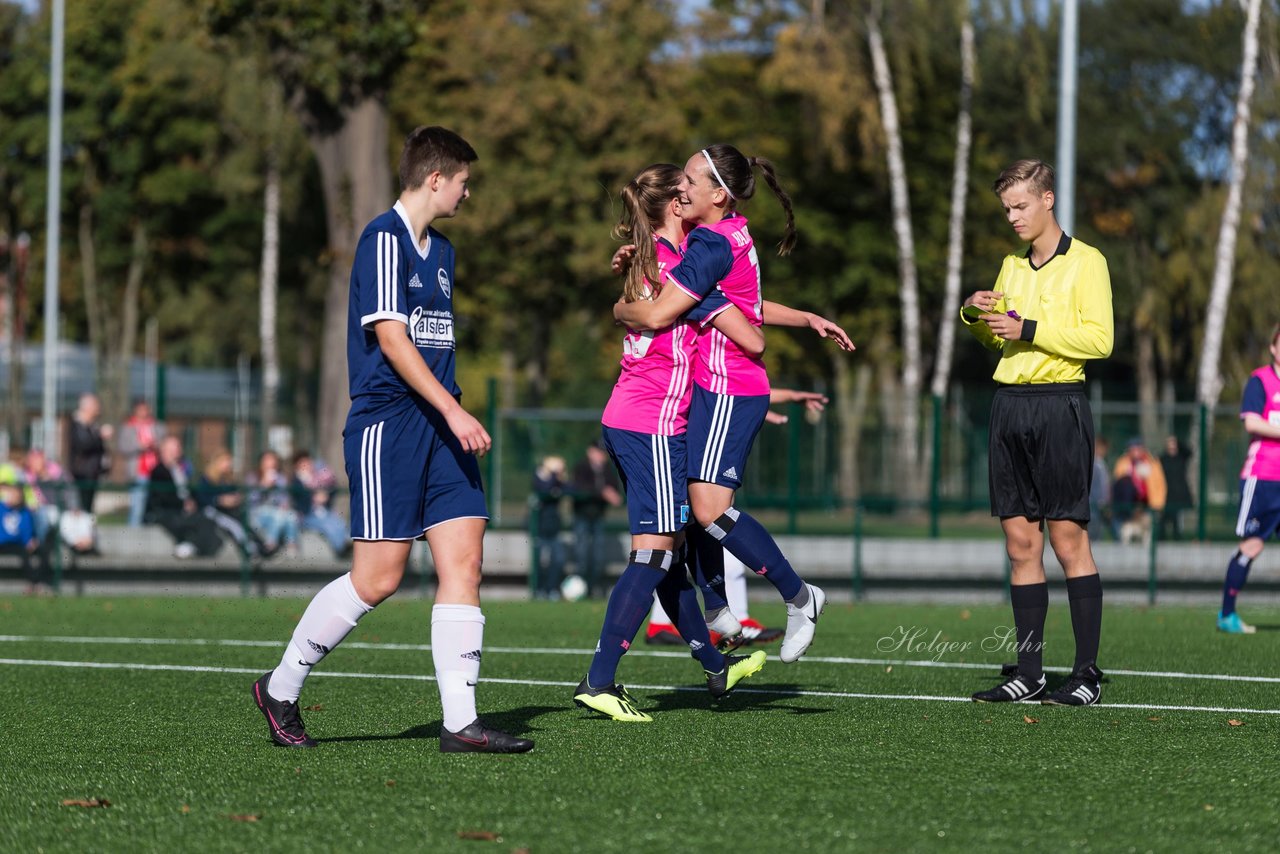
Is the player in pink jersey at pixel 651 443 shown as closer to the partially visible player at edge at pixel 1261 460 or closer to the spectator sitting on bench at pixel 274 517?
the partially visible player at edge at pixel 1261 460

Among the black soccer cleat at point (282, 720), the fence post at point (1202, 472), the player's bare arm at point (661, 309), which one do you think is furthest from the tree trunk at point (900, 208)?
the black soccer cleat at point (282, 720)

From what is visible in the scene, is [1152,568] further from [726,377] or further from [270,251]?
[270,251]

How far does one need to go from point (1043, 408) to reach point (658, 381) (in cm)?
161

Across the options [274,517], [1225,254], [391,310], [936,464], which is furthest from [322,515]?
[1225,254]

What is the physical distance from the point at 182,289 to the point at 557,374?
69.3ft

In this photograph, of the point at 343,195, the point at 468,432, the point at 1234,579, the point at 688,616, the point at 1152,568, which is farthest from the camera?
the point at 343,195

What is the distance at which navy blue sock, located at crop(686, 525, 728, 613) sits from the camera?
755 centimetres

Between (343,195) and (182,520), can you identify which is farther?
(343,195)

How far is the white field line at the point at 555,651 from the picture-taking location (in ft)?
29.1

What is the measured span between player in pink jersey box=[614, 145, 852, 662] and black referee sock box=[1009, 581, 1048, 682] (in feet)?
3.09

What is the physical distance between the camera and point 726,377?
741 centimetres

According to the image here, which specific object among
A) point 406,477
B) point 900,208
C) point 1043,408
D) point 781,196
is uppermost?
point 900,208

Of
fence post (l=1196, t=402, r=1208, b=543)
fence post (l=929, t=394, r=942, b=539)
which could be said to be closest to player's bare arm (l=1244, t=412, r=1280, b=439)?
fence post (l=1196, t=402, r=1208, b=543)

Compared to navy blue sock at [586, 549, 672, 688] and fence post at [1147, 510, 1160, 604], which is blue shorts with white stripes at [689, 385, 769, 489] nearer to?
navy blue sock at [586, 549, 672, 688]
